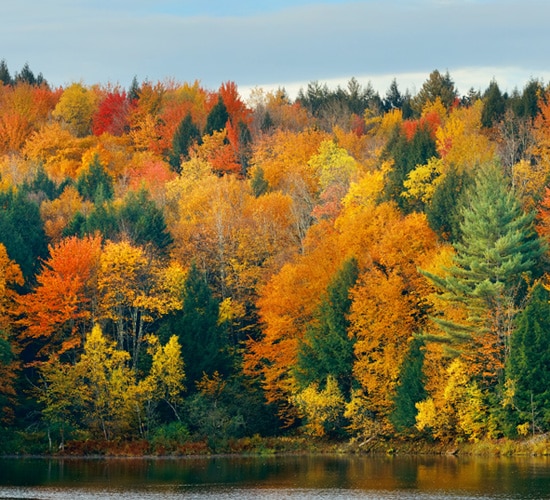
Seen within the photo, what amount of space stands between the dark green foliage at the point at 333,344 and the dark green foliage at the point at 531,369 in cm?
1155

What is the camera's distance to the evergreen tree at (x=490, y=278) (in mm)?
76875

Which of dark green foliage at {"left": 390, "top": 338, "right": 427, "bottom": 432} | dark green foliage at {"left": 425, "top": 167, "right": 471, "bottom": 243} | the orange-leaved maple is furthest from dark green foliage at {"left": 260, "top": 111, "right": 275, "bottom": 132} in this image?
dark green foliage at {"left": 390, "top": 338, "right": 427, "bottom": 432}

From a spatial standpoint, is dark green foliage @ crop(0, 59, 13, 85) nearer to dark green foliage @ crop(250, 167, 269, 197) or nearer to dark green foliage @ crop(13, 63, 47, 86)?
dark green foliage @ crop(13, 63, 47, 86)

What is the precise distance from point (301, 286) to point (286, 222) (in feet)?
50.4

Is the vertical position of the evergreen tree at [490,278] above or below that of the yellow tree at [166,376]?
above

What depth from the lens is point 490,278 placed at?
7819 cm

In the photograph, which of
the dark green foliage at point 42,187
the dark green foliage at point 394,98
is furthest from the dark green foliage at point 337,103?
the dark green foliage at point 42,187

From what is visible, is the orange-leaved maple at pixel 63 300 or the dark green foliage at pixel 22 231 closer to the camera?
the orange-leaved maple at pixel 63 300

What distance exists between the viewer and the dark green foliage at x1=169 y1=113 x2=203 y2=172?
133 meters

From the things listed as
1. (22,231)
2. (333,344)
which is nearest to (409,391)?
(333,344)

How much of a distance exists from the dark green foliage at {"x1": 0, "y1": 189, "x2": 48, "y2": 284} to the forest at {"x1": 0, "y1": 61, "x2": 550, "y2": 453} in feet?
0.49

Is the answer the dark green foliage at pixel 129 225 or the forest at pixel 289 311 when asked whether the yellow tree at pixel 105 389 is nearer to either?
the forest at pixel 289 311

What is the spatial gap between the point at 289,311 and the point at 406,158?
15722 mm

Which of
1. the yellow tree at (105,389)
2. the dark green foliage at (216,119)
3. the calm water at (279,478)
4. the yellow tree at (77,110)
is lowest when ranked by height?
the calm water at (279,478)
